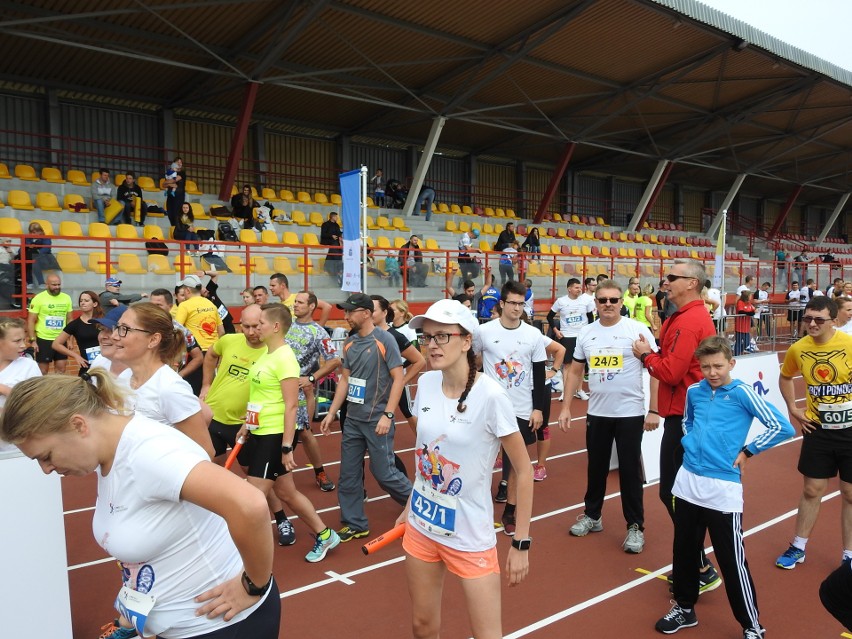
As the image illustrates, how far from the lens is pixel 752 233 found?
40.8m

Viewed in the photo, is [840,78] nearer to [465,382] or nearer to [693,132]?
[693,132]

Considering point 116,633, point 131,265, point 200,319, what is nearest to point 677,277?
point 116,633

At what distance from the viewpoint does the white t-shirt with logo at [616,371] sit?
5.34 m

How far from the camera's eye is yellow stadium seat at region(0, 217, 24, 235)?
541 inches

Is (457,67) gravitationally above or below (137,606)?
above

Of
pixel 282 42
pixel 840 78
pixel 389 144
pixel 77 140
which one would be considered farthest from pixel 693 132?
pixel 77 140

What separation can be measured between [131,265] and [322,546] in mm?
8857

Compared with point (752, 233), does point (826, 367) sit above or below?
below

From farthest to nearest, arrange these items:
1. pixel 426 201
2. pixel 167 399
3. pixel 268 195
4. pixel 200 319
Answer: pixel 426 201 → pixel 268 195 → pixel 200 319 → pixel 167 399

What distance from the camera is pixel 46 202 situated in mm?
16406

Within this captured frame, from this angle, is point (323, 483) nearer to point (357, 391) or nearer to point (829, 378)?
point (357, 391)

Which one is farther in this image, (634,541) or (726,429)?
(634,541)

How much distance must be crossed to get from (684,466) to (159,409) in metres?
3.02

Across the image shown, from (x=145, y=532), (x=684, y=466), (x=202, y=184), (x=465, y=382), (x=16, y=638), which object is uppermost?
(x=202, y=184)
